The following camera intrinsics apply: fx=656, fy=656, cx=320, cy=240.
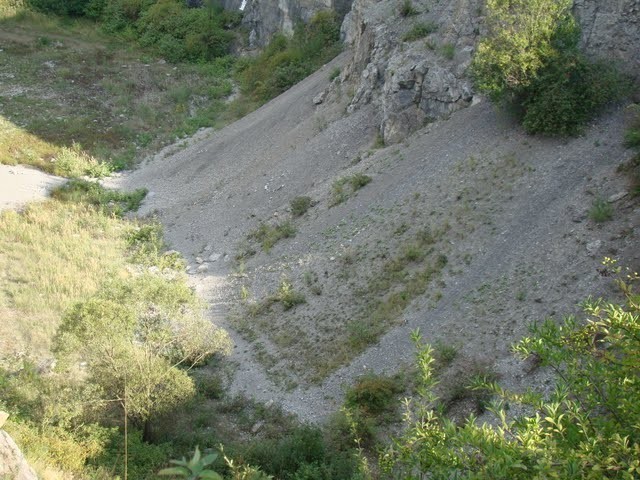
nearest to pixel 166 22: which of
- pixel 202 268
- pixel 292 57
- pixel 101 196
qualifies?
pixel 292 57

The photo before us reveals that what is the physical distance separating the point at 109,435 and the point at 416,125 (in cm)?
1493

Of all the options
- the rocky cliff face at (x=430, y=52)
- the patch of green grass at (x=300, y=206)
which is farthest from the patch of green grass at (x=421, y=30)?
the patch of green grass at (x=300, y=206)

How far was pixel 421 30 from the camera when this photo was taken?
24.2 metres

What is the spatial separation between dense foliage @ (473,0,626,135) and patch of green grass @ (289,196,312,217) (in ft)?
21.3

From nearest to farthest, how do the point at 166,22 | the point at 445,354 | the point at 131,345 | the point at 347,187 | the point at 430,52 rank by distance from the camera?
the point at 131,345, the point at 445,354, the point at 347,187, the point at 430,52, the point at 166,22

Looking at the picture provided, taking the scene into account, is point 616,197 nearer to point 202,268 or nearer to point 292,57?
point 202,268

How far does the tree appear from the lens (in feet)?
37.9

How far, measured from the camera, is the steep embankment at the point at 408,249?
13.9 meters

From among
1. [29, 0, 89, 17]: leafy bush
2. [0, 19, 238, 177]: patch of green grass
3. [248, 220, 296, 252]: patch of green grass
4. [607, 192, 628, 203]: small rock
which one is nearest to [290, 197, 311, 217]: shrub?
[248, 220, 296, 252]: patch of green grass

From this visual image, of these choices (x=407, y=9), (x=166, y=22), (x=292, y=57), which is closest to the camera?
(x=407, y=9)

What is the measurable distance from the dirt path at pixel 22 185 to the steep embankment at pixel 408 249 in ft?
17.4

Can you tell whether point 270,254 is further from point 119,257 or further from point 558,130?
point 558,130

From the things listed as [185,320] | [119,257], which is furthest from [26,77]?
[185,320]

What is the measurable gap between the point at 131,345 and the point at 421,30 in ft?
56.2
